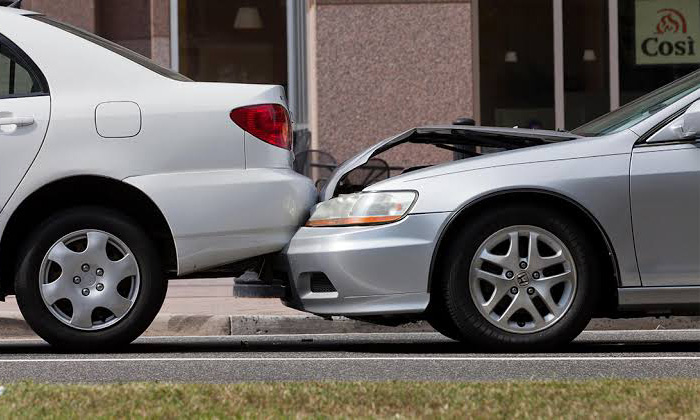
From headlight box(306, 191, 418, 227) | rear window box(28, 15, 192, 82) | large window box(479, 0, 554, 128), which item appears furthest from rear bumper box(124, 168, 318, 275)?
large window box(479, 0, 554, 128)

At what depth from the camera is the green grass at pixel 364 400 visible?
5004mm

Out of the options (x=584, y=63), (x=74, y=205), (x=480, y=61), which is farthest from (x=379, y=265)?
(x=584, y=63)

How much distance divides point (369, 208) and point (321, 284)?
44 centimetres

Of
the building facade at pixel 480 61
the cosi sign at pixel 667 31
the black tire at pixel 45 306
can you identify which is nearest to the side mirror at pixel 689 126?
the black tire at pixel 45 306

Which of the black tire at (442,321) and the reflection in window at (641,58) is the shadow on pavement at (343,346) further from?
the reflection in window at (641,58)

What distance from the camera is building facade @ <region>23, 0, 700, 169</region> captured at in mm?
15125

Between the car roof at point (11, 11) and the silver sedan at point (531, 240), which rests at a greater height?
the car roof at point (11, 11)

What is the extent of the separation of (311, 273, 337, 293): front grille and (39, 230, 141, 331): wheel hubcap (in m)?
0.87

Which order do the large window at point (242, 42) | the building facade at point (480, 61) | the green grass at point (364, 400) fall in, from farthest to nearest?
the large window at point (242, 42), the building facade at point (480, 61), the green grass at point (364, 400)

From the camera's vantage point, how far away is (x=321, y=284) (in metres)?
7.37

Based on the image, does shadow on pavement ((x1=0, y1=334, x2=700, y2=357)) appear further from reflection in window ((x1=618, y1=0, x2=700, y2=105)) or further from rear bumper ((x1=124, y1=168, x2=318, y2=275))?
reflection in window ((x1=618, y1=0, x2=700, y2=105))

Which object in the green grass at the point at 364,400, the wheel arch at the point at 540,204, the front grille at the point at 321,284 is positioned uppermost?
the wheel arch at the point at 540,204

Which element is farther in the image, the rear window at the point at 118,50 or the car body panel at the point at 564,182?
the rear window at the point at 118,50

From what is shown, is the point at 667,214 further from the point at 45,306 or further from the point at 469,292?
the point at 45,306
